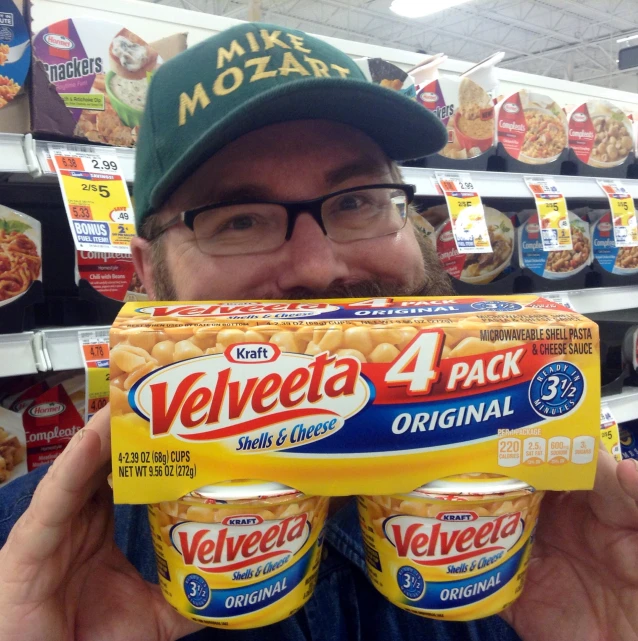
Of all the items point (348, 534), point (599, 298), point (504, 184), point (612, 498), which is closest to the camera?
point (612, 498)

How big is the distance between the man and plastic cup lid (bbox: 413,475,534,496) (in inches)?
6.2

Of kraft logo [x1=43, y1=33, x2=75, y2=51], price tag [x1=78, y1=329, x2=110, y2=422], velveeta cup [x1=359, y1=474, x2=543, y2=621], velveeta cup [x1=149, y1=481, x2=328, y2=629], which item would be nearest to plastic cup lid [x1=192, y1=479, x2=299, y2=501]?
velveeta cup [x1=149, y1=481, x2=328, y2=629]

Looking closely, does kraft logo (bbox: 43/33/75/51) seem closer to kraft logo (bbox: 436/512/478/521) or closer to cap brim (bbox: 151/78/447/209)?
cap brim (bbox: 151/78/447/209)

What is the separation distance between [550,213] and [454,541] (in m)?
1.41

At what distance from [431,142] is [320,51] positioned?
0.93ft

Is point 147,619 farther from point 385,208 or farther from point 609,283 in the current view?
point 609,283

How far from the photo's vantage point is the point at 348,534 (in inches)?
32.4

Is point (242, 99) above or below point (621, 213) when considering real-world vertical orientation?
above

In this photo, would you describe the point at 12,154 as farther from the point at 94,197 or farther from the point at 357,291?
the point at 357,291

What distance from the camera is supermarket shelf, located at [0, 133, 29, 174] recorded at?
1065 mm

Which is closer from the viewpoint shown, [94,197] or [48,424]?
[94,197]

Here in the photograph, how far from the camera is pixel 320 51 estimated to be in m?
0.97

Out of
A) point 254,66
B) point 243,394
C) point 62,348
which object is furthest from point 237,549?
point 62,348

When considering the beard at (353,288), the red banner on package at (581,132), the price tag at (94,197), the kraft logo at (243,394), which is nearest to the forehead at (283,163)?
the beard at (353,288)
